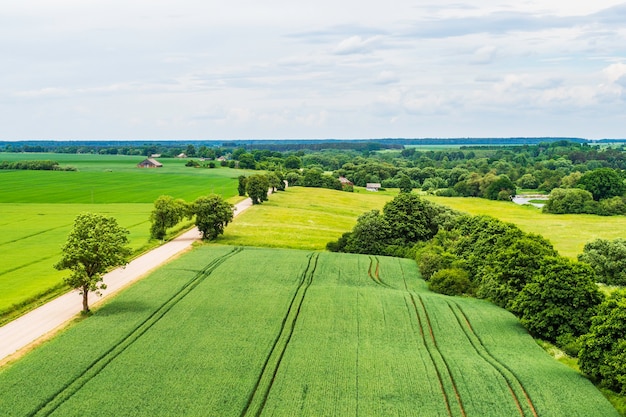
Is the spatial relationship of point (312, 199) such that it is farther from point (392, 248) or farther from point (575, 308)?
point (575, 308)

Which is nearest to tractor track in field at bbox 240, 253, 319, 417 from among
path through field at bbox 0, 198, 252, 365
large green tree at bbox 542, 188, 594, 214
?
path through field at bbox 0, 198, 252, 365

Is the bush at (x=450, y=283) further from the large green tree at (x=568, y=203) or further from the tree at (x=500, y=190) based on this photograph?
the tree at (x=500, y=190)

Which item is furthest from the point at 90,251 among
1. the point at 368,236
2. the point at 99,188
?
the point at 99,188

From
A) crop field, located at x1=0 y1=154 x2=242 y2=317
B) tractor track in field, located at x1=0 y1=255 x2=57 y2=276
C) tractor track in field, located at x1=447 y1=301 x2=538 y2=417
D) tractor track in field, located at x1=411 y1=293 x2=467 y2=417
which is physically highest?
crop field, located at x1=0 y1=154 x2=242 y2=317

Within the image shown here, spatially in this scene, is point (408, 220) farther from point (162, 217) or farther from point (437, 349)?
point (437, 349)

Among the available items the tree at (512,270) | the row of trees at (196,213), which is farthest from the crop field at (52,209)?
the tree at (512,270)

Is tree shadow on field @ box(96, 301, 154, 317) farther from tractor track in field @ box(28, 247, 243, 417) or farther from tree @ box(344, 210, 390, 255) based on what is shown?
tree @ box(344, 210, 390, 255)
